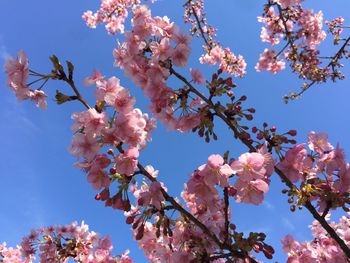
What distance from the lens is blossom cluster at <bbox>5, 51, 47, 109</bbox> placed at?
314 centimetres

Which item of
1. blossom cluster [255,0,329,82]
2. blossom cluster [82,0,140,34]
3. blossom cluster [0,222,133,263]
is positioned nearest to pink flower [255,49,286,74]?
blossom cluster [255,0,329,82]

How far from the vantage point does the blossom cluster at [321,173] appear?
276 cm

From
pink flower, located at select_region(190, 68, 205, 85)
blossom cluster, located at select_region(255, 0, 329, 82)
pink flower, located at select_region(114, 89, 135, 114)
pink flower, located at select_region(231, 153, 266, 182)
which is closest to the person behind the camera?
pink flower, located at select_region(231, 153, 266, 182)

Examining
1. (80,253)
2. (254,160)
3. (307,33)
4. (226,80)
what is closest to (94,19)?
(307,33)

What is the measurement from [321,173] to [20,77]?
2720mm

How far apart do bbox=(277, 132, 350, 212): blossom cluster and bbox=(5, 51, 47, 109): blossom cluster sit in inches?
89.4

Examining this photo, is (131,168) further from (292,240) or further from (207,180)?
(292,240)

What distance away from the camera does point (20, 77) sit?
314 cm

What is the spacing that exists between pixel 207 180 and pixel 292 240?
1.90 m

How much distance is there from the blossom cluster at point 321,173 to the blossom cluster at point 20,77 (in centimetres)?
227

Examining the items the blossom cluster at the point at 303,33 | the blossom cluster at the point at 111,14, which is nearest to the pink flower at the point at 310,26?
the blossom cluster at the point at 303,33

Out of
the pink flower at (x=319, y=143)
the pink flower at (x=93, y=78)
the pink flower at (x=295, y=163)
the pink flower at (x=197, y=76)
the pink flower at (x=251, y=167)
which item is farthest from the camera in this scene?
the pink flower at (x=197, y=76)

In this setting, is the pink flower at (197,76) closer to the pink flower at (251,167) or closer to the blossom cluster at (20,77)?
the pink flower at (251,167)

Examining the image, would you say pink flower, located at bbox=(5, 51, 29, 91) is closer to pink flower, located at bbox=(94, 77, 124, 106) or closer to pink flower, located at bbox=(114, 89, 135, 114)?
pink flower, located at bbox=(94, 77, 124, 106)
